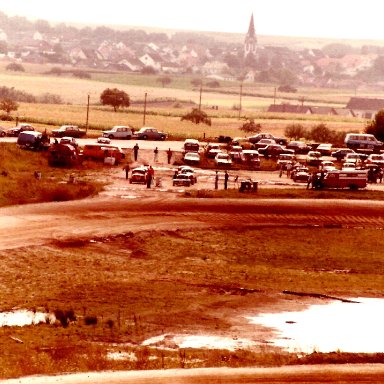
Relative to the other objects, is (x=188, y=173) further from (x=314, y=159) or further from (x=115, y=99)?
(x=115, y=99)

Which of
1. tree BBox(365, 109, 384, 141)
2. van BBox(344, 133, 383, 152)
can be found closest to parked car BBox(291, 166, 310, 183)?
van BBox(344, 133, 383, 152)

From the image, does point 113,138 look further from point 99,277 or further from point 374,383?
point 374,383

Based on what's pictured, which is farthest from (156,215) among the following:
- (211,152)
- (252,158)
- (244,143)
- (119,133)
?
(244,143)

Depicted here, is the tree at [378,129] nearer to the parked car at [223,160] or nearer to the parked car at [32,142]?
the parked car at [223,160]

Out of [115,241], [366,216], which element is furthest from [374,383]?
[366,216]

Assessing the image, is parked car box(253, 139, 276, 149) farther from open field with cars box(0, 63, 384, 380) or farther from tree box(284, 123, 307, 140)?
tree box(284, 123, 307, 140)

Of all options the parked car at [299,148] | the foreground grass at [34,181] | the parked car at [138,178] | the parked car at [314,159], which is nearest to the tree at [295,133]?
the parked car at [299,148]
